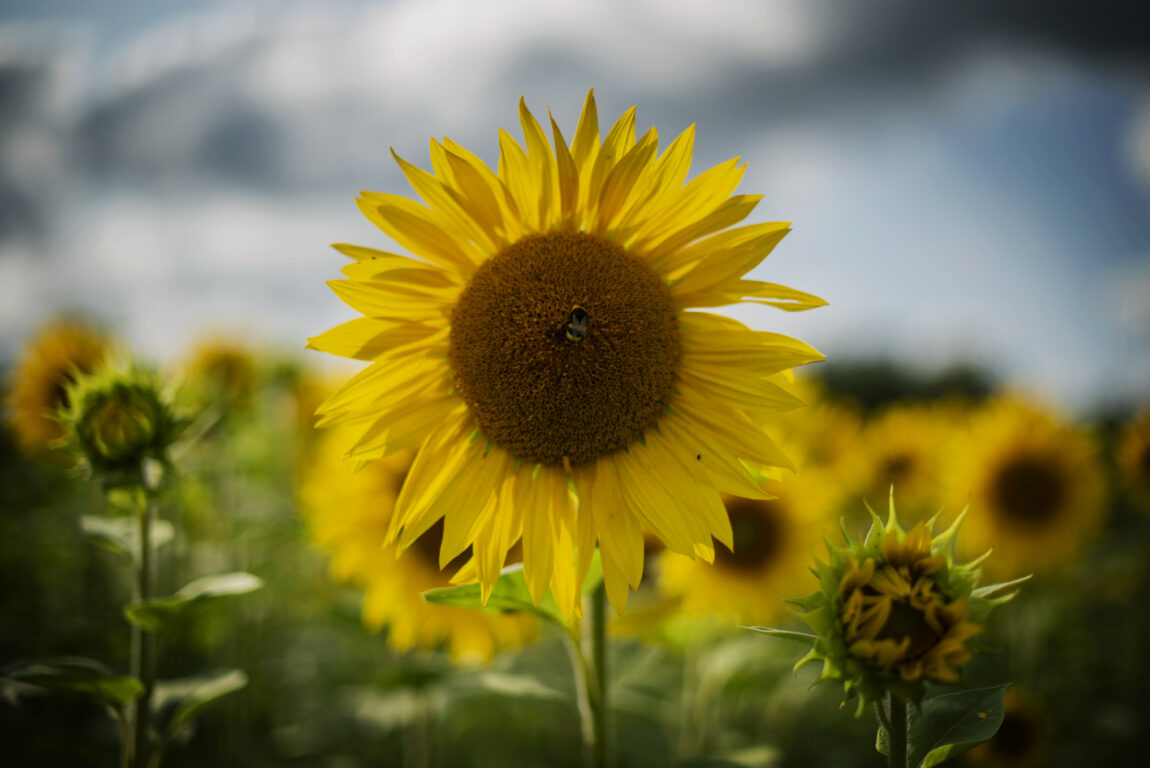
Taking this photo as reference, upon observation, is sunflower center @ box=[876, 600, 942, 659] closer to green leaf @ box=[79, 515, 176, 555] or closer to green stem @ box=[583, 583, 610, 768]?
green stem @ box=[583, 583, 610, 768]

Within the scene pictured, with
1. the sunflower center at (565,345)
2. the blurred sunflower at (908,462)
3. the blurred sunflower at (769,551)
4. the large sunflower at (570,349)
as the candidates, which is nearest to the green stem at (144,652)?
the large sunflower at (570,349)

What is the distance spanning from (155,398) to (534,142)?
145cm

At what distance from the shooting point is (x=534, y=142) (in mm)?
1678

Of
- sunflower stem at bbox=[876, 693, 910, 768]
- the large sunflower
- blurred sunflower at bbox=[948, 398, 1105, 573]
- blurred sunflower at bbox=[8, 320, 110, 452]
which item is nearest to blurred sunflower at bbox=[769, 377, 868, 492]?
blurred sunflower at bbox=[948, 398, 1105, 573]

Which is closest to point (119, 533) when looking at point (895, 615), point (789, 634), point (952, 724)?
point (789, 634)

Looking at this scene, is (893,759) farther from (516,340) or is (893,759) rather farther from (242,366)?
(242,366)

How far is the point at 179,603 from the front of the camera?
184 cm

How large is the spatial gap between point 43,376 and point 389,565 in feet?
9.02

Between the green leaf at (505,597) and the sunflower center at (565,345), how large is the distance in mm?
352

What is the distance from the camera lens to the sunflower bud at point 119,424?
2094 millimetres

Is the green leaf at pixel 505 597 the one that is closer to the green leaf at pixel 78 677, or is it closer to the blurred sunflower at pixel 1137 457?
the green leaf at pixel 78 677

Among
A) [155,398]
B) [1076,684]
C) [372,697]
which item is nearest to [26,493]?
[372,697]

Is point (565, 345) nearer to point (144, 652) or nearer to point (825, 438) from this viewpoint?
point (144, 652)

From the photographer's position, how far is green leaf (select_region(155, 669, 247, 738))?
6.42 feet
